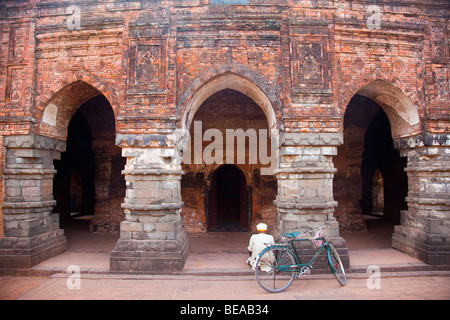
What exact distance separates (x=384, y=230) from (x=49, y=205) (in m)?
10.8

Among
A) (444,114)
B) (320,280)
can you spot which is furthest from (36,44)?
(444,114)

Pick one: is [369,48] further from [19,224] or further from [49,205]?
[19,224]

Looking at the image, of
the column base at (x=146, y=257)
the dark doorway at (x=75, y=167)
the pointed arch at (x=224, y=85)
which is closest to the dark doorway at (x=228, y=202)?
the pointed arch at (x=224, y=85)

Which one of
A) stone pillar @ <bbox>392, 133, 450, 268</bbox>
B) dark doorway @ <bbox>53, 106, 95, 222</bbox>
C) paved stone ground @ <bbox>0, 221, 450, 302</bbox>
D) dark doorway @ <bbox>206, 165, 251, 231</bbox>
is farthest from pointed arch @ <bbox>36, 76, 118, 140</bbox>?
stone pillar @ <bbox>392, 133, 450, 268</bbox>

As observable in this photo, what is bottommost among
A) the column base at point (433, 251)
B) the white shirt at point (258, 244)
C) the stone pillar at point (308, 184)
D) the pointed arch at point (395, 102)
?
the column base at point (433, 251)

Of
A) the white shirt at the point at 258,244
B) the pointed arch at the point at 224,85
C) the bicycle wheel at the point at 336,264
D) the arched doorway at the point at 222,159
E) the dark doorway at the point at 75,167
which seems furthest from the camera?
the dark doorway at the point at 75,167

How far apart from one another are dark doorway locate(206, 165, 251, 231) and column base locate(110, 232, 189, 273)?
161 inches

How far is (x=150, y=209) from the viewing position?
5809 mm

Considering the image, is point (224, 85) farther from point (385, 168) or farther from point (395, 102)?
point (385, 168)

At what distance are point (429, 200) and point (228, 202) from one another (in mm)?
9120

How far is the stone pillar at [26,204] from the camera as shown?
6.10 m

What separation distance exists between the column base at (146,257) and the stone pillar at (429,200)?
566 cm

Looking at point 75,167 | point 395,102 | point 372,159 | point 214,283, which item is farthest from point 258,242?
point 75,167

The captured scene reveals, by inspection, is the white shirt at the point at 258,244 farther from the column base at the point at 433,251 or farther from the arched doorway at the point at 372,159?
the arched doorway at the point at 372,159
